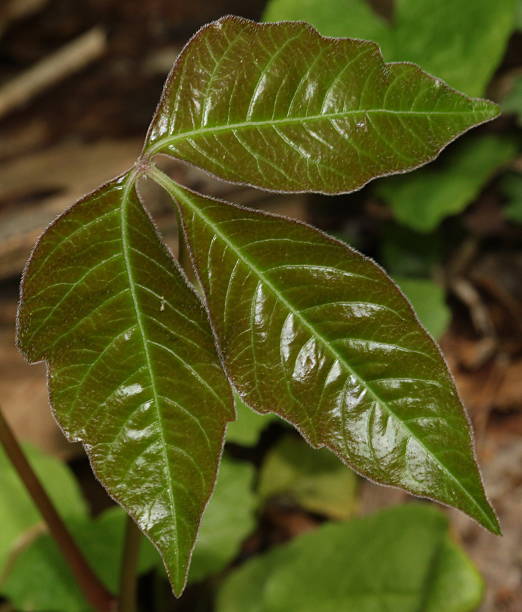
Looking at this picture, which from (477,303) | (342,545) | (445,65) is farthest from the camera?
(477,303)

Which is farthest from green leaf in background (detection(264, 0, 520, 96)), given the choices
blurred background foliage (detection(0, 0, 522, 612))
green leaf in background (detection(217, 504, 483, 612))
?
green leaf in background (detection(217, 504, 483, 612))

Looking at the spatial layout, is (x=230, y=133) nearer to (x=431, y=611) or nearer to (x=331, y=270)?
(x=331, y=270)

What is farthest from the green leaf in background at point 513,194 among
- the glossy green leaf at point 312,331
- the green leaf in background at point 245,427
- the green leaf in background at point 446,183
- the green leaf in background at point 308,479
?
the glossy green leaf at point 312,331

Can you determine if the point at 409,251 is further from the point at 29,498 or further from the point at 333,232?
the point at 29,498

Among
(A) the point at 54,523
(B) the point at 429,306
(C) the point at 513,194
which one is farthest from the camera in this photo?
(C) the point at 513,194

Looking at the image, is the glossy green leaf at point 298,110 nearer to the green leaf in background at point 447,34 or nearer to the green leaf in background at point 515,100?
the green leaf in background at point 447,34

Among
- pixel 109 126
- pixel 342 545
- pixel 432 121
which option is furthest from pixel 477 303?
pixel 432 121

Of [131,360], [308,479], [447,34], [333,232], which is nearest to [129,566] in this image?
[131,360]
